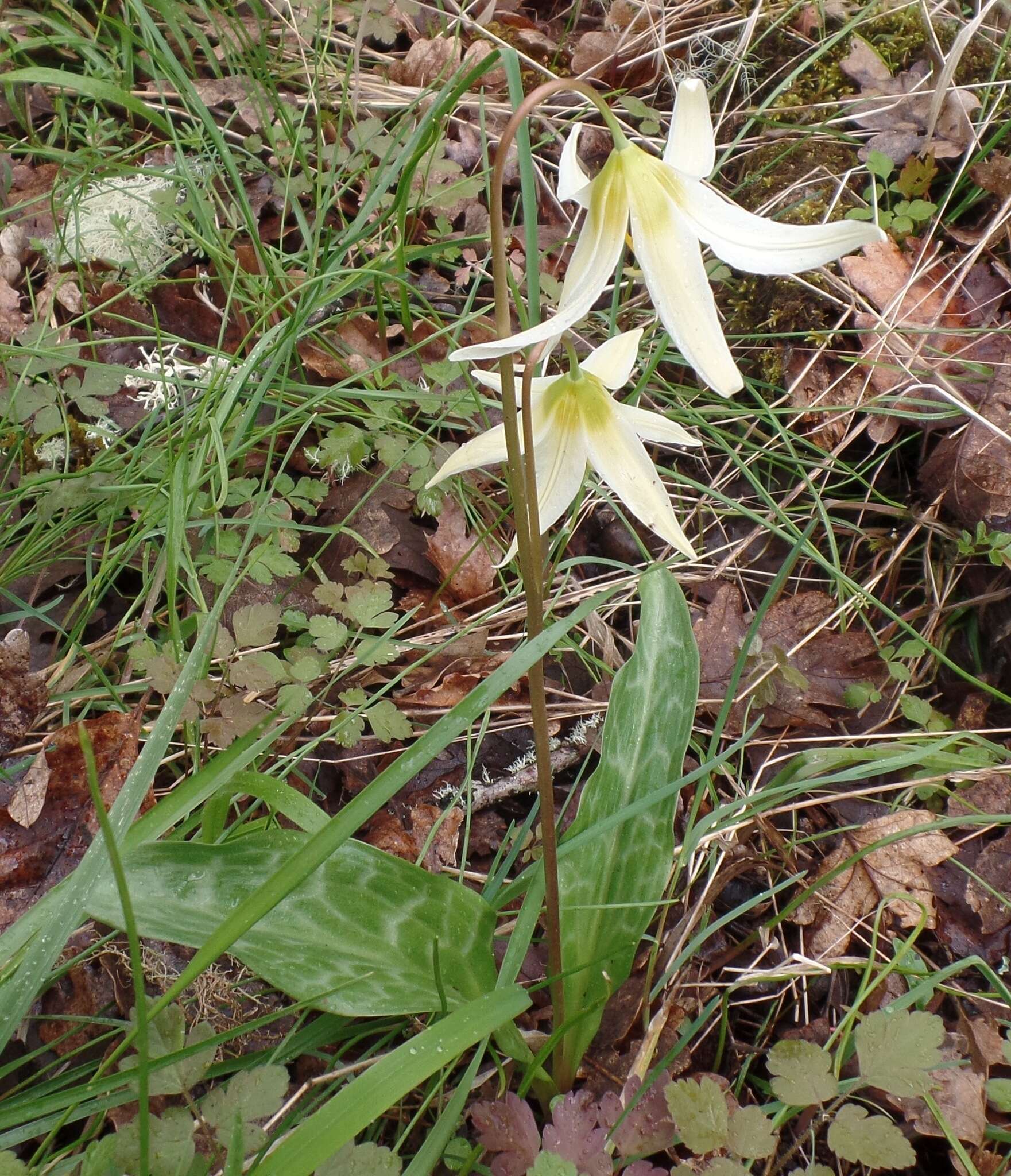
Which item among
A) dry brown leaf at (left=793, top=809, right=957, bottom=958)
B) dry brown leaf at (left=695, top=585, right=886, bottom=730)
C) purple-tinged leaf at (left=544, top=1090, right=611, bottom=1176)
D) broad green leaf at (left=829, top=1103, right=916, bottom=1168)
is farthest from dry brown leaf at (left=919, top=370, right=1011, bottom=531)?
purple-tinged leaf at (left=544, top=1090, right=611, bottom=1176)

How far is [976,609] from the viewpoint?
185 centimetres

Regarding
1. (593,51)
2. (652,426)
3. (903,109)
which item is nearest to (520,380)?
(652,426)

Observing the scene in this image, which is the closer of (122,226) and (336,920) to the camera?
(336,920)

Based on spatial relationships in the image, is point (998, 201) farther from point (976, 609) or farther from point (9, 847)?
Result: point (9, 847)

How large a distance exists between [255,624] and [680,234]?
1011mm

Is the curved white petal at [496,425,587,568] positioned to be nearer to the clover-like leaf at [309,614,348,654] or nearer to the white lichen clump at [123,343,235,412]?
the clover-like leaf at [309,614,348,654]

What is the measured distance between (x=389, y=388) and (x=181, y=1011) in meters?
1.48

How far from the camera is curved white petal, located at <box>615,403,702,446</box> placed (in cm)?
118

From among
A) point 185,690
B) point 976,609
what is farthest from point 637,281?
point 185,690

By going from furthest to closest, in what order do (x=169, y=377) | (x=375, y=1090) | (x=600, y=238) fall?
(x=169, y=377)
(x=600, y=238)
(x=375, y=1090)

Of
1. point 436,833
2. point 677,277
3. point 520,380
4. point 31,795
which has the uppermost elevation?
point 677,277

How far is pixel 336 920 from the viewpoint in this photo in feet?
3.98

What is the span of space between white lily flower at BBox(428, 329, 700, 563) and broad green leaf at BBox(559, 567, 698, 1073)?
273 mm

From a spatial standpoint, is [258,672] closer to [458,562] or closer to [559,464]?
[458,562]
